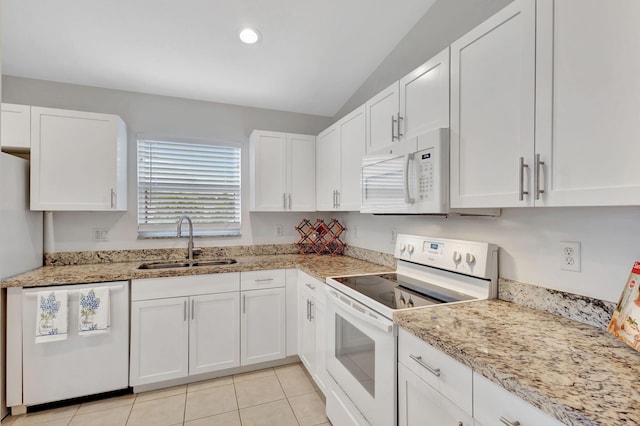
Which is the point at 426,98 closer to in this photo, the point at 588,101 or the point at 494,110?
the point at 494,110

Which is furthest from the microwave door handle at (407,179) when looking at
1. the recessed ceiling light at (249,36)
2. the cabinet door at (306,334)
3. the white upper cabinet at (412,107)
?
the recessed ceiling light at (249,36)

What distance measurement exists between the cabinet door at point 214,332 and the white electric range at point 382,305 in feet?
2.94

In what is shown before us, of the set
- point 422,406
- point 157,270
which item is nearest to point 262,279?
point 157,270

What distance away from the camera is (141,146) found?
290 cm

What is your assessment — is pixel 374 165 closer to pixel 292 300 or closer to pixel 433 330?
pixel 433 330

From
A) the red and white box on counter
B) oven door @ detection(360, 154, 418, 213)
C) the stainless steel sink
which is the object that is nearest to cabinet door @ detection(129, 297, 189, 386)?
the stainless steel sink

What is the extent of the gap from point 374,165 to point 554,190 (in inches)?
43.9

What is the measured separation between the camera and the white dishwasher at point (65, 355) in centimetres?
207

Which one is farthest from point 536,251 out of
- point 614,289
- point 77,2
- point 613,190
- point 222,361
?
point 77,2

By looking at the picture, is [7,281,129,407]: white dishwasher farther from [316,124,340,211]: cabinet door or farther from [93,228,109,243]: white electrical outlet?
[316,124,340,211]: cabinet door

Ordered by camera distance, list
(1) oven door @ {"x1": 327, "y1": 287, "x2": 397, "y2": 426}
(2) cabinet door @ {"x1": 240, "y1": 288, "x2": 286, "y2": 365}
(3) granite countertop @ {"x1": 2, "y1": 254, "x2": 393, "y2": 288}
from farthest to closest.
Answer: (2) cabinet door @ {"x1": 240, "y1": 288, "x2": 286, "y2": 365}
(3) granite countertop @ {"x1": 2, "y1": 254, "x2": 393, "y2": 288}
(1) oven door @ {"x1": 327, "y1": 287, "x2": 397, "y2": 426}

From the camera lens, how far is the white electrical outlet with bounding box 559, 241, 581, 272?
4.30ft

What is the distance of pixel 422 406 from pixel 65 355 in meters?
2.34

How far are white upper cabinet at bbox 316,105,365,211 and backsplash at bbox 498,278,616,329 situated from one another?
1164 mm
